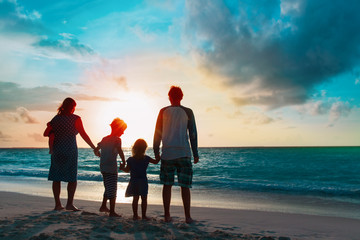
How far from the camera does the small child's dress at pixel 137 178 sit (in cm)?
439

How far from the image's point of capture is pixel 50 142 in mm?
4625

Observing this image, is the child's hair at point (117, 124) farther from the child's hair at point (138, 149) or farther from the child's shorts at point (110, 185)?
the child's shorts at point (110, 185)

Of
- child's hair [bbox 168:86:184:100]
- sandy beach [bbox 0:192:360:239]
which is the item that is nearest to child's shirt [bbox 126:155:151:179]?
sandy beach [bbox 0:192:360:239]

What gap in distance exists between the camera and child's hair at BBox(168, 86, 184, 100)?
14.2 feet

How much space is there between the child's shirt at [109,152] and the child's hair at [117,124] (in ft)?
0.51

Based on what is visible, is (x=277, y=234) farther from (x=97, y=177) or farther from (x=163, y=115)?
(x=97, y=177)

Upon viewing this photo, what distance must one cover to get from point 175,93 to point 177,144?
31.3 inches

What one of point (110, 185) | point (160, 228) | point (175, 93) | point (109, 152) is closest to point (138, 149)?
point (109, 152)

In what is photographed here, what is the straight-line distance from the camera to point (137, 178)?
4426 mm

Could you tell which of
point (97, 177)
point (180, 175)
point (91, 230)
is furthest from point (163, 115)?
point (97, 177)

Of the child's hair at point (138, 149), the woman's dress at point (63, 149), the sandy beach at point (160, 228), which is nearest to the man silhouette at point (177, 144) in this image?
the child's hair at point (138, 149)

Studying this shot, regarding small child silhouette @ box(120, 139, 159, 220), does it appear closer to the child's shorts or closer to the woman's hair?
the child's shorts

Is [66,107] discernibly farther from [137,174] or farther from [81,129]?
[137,174]

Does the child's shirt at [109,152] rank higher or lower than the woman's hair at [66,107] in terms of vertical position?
lower
